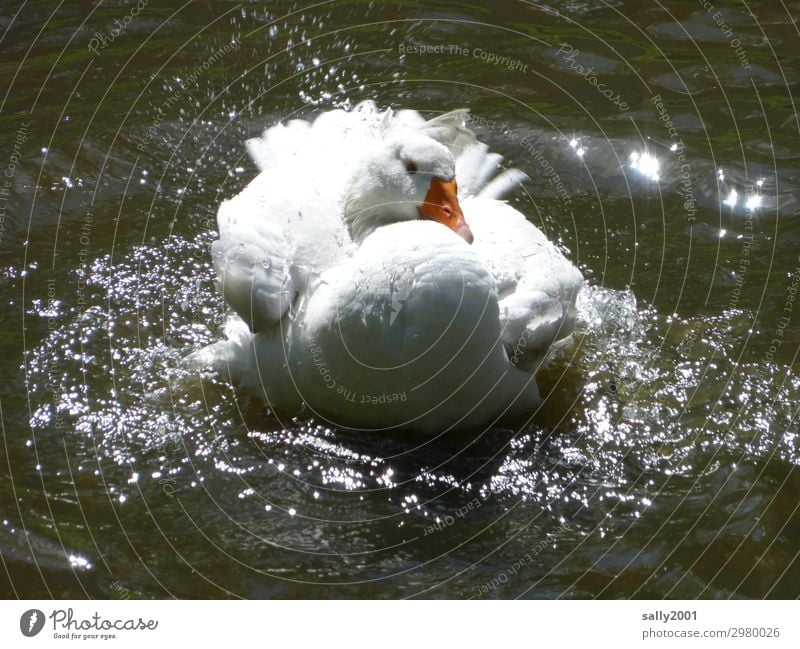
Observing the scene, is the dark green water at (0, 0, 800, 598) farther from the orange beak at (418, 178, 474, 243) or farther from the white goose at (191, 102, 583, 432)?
the orange beak at (418, 178, 474, 243)

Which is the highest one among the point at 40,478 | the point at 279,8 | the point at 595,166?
the point at 279,8

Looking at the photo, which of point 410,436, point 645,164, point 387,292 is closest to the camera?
point 387,292

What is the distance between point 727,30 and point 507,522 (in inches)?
200

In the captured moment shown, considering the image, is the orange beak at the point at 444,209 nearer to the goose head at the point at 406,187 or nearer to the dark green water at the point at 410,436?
the goose head at the point at 406,187

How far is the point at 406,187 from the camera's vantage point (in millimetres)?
4672

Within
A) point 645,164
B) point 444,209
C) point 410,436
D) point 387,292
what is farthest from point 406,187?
point 645,164

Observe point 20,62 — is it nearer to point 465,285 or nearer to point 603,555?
point 465,285

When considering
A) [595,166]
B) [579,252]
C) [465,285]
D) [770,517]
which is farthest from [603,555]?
[595,166]

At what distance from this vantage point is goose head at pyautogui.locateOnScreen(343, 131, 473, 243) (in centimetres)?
467

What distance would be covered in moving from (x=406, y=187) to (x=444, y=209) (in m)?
0.19

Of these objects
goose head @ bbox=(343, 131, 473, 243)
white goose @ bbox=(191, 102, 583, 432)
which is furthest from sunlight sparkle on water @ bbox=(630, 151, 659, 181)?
goose head @ bbox=(343, 131, 473, 243)

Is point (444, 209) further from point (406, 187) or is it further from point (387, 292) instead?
point (387, 292)

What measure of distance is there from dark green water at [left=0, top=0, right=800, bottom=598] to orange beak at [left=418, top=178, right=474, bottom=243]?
0.85 m

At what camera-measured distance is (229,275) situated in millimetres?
4473
